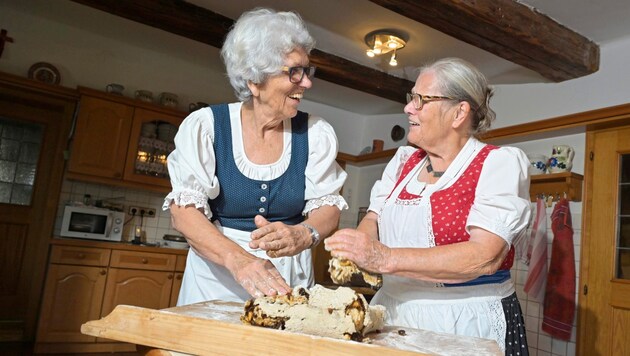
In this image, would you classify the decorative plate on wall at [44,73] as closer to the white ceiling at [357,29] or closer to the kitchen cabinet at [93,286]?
the white ceiling at [357,29]

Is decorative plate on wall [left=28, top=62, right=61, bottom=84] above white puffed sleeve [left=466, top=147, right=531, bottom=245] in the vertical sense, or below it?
above

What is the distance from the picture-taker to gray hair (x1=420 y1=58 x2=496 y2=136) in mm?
1214

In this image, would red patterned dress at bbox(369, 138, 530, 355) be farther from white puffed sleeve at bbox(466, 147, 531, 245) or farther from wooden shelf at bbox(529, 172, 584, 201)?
wooden shelf at bbox(529, 172, 584, 201)

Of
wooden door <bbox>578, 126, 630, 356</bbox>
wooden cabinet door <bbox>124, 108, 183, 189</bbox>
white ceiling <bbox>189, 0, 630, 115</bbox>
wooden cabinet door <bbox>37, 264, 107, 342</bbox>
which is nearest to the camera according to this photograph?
white ceiling <bbox>189, 0, 630, 115</bbox>

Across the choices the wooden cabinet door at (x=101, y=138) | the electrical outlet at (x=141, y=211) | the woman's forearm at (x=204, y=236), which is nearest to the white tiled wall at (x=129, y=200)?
the electrical outlet at (x=141, y=211)

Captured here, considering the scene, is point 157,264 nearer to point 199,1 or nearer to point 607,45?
point 199,1

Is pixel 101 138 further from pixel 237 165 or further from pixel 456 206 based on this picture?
pixel 456 206

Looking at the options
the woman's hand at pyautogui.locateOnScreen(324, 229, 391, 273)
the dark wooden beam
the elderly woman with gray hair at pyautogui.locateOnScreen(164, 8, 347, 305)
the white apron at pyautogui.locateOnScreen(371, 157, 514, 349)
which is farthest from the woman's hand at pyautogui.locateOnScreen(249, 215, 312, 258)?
the dark wooden beam

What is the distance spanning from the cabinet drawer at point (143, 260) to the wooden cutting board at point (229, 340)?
2956mm

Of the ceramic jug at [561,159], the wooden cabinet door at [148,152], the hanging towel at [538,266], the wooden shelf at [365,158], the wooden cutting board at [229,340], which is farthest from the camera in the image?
the wooden shelf at [365,158]

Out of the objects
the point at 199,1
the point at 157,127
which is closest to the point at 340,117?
the point at 157,127

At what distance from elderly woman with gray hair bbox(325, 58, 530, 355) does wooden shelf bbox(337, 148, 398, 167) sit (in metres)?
3.27

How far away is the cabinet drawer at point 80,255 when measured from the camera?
3396 millimetres

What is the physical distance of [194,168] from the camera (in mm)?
1177
